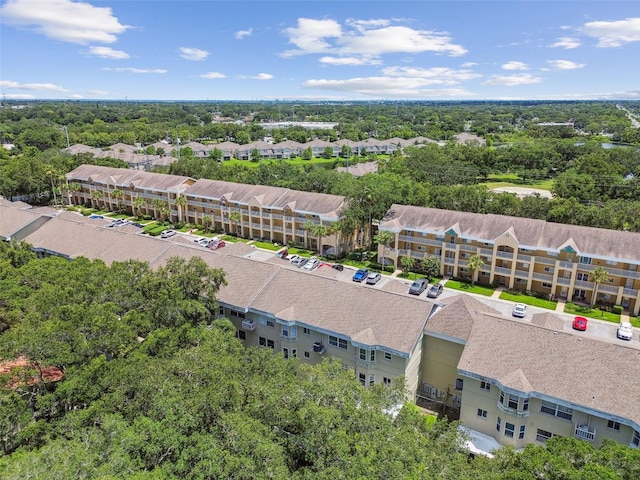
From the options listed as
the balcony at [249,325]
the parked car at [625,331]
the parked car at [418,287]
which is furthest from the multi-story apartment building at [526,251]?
the balcony at [249,325]

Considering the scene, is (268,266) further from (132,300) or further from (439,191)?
(439,191)

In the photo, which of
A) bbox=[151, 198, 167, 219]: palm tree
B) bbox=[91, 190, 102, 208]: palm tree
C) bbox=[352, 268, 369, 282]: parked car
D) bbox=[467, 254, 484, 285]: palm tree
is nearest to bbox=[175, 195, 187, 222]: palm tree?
bbox=[151, 198, 167, 219]: palm tree

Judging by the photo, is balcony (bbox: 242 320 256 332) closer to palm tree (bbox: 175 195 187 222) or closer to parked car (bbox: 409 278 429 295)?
parked car (bbox: 409 278 429 295)

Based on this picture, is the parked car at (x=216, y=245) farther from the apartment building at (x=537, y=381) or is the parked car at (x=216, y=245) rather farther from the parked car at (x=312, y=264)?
the apartment building at (x=537, y=381)

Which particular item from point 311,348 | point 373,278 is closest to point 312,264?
point 373,278

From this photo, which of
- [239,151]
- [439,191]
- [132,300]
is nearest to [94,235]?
[132,300]
